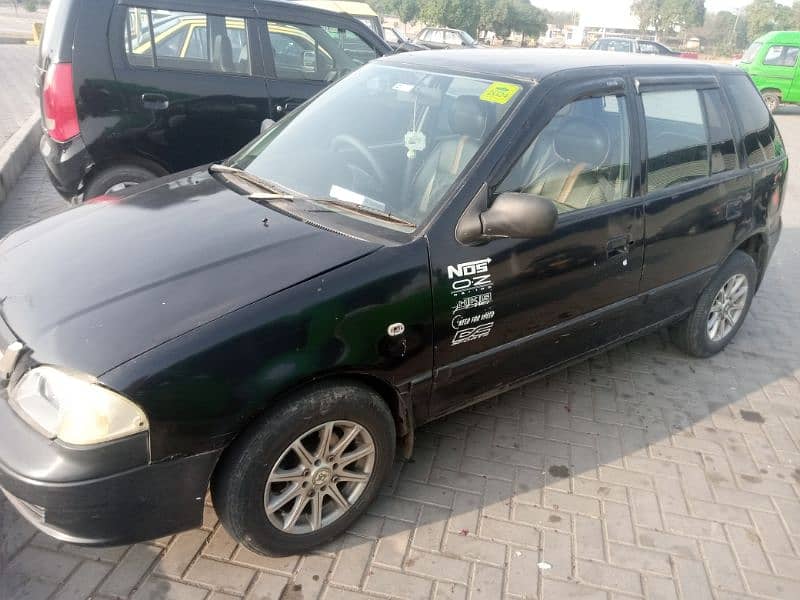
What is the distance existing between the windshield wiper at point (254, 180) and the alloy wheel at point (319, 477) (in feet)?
3.42

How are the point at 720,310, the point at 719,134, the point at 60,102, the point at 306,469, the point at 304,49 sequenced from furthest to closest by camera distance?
the point at 304,49 < the point at 60,102 < the point at 720,310 < the point at 719,134 < the point at 306,469

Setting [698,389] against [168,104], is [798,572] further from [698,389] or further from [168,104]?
[168,104]

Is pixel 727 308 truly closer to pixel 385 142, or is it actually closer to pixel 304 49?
pixel 385 142

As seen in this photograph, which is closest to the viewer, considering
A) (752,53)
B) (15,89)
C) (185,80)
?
(185,80)

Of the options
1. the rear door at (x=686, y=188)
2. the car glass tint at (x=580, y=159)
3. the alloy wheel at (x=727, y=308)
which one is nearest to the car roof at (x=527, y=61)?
the rear door at (x=686, y=188)

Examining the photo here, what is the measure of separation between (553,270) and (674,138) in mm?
1223

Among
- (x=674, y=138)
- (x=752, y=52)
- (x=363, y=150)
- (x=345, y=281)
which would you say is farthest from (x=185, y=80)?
(x=752, y=52)

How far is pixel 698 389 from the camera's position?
3.70 metres

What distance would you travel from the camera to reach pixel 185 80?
4867 mm

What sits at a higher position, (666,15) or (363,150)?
(363,150)

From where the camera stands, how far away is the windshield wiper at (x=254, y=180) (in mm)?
2654

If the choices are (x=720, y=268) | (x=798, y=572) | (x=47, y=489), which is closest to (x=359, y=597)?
(x=47, y=489)

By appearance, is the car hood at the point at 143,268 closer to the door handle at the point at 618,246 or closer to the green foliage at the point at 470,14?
the door handle at the point at 618,246

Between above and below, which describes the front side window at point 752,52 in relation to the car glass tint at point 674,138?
below
